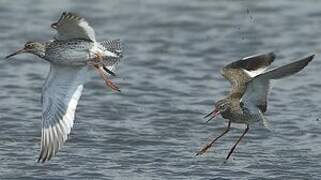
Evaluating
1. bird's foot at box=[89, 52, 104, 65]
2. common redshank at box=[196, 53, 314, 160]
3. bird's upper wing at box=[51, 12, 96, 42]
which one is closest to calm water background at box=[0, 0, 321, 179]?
common redshank at box=[196, 53, 314, 160]

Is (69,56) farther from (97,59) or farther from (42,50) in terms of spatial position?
(42,50)

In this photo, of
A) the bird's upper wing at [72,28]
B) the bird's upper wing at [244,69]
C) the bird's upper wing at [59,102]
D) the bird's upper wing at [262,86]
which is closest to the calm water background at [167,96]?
the bird's upper wing at [59,102]

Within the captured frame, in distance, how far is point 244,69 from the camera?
11.6 m

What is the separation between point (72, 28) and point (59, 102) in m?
1.00

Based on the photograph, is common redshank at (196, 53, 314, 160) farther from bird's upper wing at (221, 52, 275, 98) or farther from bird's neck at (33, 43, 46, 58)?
bird's neck at (33, 43, 46, 58)

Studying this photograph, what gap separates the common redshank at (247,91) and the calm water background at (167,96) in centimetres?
62

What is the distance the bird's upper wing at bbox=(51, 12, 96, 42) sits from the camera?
10.5 metres

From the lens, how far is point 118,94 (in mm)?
14961

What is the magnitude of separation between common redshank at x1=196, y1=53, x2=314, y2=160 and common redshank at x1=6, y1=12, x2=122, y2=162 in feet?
4.25

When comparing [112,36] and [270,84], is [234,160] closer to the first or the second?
[270,84]

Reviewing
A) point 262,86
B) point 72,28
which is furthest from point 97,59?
point 262,86

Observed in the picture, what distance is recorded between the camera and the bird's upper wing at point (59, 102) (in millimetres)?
11164

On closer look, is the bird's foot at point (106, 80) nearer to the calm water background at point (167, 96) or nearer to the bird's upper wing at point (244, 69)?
the calm water background at point (167, 96)

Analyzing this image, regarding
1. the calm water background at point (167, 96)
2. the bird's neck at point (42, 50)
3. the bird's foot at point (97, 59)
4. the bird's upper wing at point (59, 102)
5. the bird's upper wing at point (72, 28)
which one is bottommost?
the calm water background at point (167, 96)
